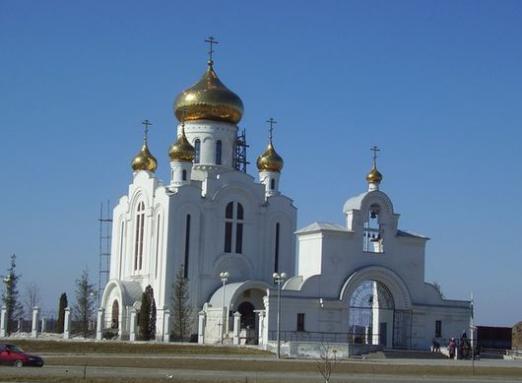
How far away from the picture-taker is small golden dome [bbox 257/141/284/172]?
65.5 m

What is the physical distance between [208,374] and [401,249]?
26502 mm

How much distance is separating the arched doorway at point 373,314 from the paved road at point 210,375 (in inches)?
803

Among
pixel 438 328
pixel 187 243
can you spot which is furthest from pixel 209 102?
pixel 438 328

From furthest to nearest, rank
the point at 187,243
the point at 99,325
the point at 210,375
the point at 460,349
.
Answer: the point at 187,243 → the point at 99,325 → the point at 460,349 → the point at 210,375

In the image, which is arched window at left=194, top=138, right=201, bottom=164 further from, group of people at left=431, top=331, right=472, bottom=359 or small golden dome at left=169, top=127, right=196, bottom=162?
group of people at left=431, top=331, right=472, bottom=359

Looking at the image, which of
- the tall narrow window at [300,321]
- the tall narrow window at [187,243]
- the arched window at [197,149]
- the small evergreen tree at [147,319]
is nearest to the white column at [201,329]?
the small evergreen tree at [147,319]

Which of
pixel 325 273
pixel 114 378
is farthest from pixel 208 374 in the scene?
pixel 325 273

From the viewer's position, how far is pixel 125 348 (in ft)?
155

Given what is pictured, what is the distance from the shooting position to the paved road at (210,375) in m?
30.4

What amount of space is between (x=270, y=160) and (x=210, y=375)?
34560 millimetres

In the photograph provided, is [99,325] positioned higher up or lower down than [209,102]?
lower down

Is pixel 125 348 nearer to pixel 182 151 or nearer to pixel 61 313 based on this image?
pixel 182 151

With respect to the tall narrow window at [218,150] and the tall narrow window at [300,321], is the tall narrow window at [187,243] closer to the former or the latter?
the tall narrow window at [218,150]

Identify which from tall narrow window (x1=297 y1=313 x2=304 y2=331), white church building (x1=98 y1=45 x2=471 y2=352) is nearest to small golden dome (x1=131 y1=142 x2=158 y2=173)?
white church building (x1=98 y1=45 x2=471 y2=352)
